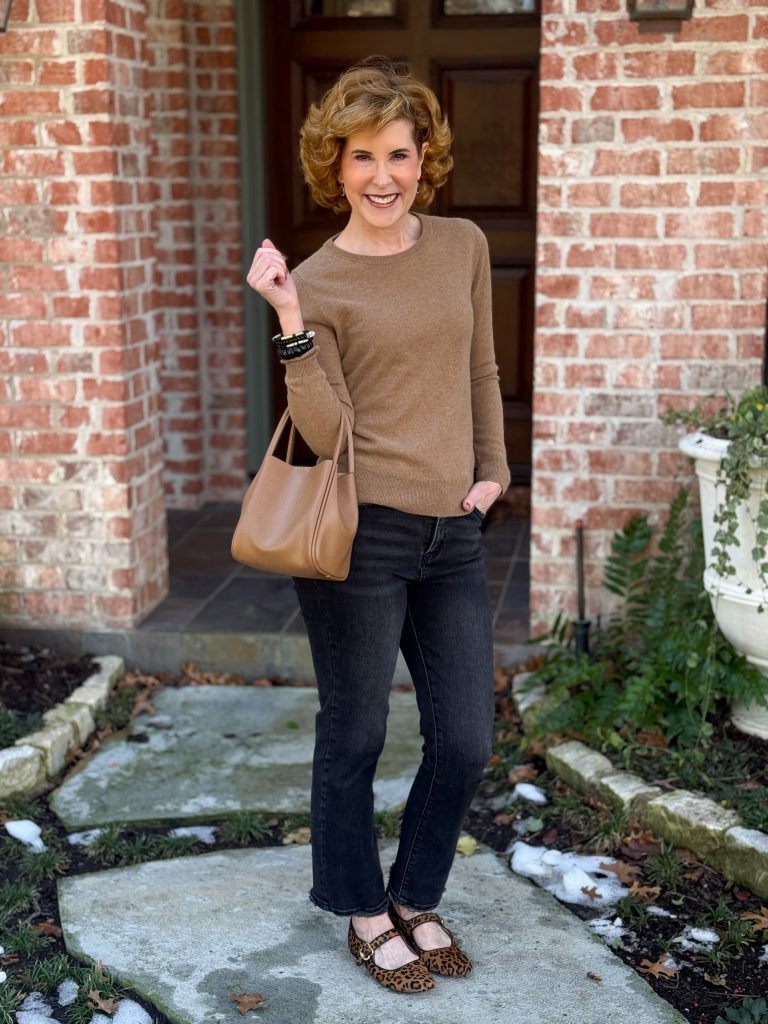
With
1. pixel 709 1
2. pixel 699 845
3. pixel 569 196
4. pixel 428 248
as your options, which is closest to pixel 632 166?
pixel 569 196

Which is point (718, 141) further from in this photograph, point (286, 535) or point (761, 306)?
point (286, 535)

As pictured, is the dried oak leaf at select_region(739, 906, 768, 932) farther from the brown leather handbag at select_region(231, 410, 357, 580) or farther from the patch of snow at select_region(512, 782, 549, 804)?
the brown leather handbag at select_region(231, 410, 357, 580)

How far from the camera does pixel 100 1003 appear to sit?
2906 mm

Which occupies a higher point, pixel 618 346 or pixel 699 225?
pixel 699 225

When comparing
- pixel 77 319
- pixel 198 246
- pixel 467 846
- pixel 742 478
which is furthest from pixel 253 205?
pixel 467 846

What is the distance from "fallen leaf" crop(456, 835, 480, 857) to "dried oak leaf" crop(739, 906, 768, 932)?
72 cm

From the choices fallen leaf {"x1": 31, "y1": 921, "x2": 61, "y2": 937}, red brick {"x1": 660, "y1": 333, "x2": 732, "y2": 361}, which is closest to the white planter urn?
red brick {"x1": 660, "y1": 333, "x2": 732, "y2": 361}

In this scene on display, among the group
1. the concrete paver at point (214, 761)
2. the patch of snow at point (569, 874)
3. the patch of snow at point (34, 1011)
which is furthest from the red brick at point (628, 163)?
the patch of snow at point (34, 1011)

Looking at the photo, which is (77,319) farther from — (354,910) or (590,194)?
(354,910)

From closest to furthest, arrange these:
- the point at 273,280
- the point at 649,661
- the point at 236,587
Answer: the point at 273,280 < the point at 649,661 < the point at 236,587

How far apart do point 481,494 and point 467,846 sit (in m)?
1.21

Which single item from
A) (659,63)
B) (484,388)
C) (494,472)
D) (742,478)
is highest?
(659,63)

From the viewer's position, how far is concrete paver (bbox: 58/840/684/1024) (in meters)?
2.89

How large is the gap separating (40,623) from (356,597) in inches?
92.5
